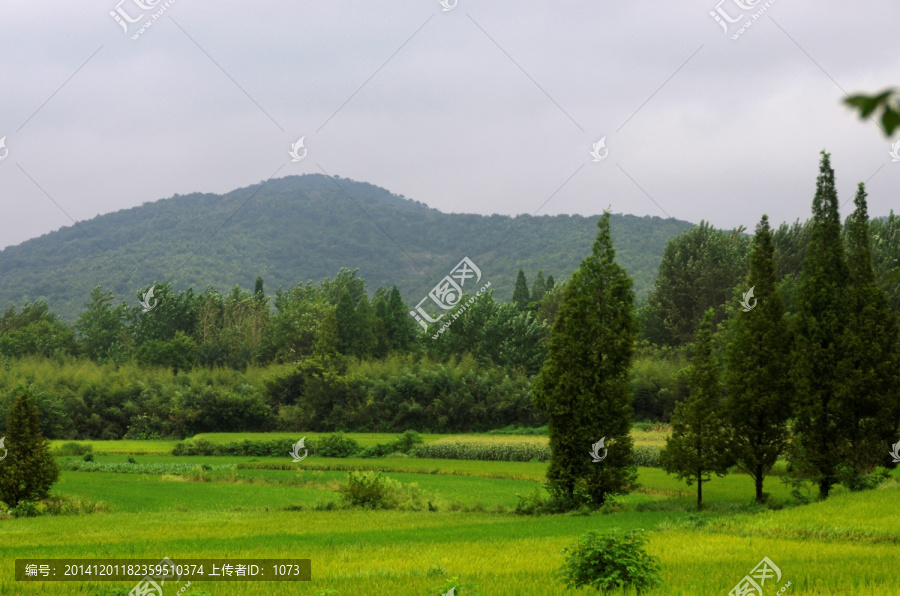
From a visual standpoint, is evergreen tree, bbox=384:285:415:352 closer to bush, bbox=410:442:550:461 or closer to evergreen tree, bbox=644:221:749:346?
evergreen tree, bbox=644:221:749:346

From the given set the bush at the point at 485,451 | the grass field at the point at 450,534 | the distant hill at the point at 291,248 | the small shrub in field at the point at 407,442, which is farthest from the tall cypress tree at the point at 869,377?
the distant hill at the point at 291,248

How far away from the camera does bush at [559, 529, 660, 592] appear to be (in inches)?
396

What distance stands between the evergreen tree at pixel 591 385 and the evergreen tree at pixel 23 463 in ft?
55.6

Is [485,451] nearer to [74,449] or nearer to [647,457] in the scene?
[647,457]

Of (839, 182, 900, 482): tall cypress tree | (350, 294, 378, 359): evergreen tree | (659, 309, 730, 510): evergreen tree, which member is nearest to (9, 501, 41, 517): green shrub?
(659, 309, 730, 510): evergreen tree

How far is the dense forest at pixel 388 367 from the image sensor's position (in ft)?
190

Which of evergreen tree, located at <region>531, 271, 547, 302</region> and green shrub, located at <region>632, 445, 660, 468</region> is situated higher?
evergreen tree, located at <region>531, 271, 547, 302</region>

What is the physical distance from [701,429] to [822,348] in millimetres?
5309

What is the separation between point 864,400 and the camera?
2544 cm

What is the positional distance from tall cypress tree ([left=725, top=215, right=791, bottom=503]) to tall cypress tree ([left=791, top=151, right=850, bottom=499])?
1.87 ft

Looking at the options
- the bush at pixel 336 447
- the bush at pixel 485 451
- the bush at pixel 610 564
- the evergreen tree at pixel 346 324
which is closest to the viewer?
the bush at pixel 610 564

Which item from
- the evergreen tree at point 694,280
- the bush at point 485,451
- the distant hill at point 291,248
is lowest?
the bush at point 485,451

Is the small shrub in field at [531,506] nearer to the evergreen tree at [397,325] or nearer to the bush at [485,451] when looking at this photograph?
the bush at [485,451]

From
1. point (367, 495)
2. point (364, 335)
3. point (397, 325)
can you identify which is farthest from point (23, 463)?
point (397, 325)
